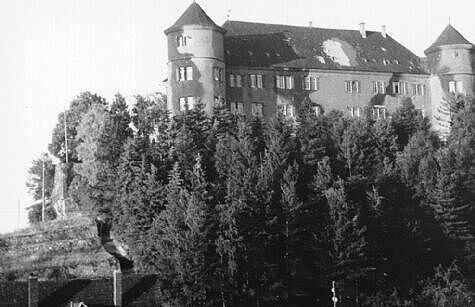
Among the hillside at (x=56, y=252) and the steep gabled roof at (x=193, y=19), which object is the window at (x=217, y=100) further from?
the hillside at (x=56, y=252)

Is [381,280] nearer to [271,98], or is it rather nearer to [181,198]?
[181,198]

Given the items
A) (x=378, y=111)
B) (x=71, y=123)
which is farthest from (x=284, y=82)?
(x=71, y=123)

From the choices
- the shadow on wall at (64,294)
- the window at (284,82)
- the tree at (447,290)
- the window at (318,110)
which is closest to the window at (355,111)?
the window at (318,110)

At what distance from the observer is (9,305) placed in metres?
48.1

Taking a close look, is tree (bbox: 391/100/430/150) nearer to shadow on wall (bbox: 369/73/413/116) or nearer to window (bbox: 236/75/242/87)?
shadow on wall (bbox: 369/73/413/116)

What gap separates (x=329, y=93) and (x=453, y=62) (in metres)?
11.4

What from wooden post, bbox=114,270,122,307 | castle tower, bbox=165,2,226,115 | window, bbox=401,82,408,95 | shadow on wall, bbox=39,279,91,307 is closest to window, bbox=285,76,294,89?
castle tower, bbox=165,2,226,115

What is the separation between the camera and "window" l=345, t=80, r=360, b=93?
82938mm

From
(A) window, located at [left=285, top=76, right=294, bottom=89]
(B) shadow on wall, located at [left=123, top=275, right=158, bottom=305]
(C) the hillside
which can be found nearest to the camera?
(B) shadow on wall, located at [left=123, top=275, right=158, bottom=305]

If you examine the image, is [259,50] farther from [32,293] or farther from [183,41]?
[32,293]

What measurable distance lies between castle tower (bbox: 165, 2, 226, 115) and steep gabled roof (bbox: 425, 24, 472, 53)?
2071cm

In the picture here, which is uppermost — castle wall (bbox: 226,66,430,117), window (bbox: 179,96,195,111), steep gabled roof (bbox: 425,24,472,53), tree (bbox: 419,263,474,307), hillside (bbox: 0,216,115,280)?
steep gabled roof (bbox: 425,24,472,53)

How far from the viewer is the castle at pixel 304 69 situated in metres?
75.1

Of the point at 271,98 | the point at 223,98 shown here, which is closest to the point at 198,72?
the point at 223,98
